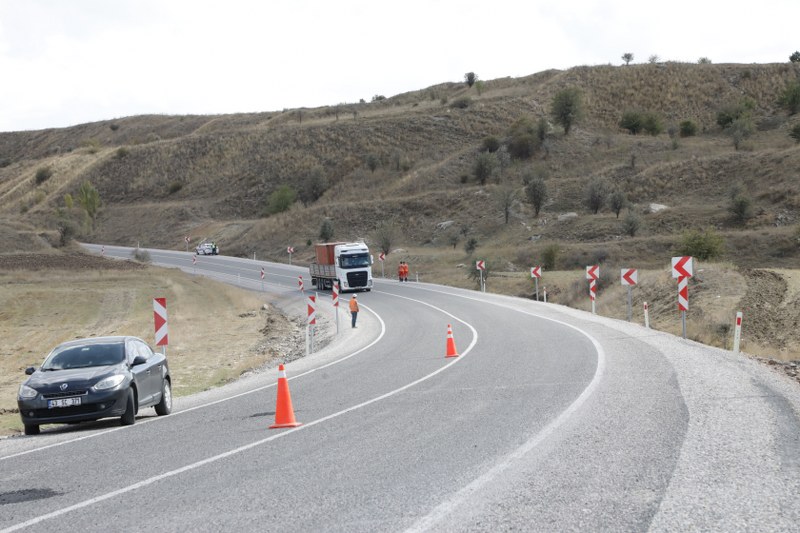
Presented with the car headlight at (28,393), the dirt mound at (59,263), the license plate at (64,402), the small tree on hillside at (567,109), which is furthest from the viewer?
the small tree on hillside at (567,109)

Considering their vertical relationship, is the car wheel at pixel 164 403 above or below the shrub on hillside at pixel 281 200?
below

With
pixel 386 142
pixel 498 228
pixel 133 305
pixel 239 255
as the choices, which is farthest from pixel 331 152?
pixel 133 305

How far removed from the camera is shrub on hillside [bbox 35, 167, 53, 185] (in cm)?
13450

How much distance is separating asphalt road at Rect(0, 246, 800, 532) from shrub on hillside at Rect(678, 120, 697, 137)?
88.6 metres

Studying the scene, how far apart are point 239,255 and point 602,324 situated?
215 ft

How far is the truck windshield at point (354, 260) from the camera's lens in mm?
51938

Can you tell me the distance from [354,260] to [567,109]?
57.5 m

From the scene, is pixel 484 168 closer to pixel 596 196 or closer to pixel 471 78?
pixel 596 196

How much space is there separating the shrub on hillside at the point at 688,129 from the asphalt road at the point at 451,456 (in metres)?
88.6

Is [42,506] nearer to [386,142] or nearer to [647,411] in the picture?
[647,411]

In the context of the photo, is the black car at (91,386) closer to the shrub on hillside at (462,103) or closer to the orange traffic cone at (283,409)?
the orange traffic cone at (283,409)

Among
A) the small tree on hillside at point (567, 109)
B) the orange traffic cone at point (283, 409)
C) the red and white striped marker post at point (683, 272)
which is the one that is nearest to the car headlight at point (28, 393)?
the orange traffic cone at point (283, 409)

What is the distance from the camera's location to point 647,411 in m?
11.6

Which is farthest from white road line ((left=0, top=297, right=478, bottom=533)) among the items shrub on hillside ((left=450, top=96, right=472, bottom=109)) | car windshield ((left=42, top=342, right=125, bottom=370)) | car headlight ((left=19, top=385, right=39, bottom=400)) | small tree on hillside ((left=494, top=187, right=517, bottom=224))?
shrub on hillside ((left=450, top=96, right=472, bottom=109))
